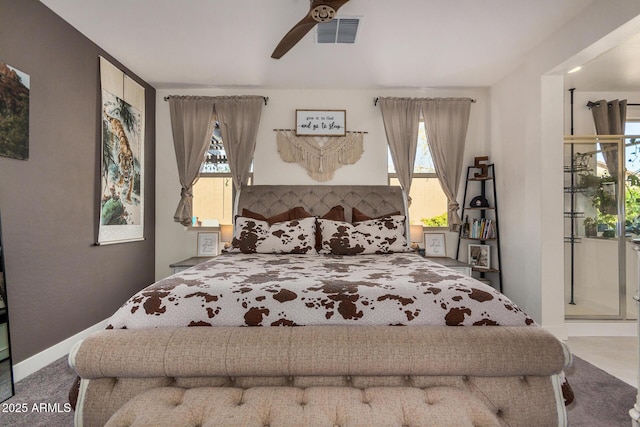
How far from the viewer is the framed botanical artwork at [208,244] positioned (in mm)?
4531

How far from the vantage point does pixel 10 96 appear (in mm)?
2480

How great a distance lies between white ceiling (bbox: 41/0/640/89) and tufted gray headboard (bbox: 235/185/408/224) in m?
1.26

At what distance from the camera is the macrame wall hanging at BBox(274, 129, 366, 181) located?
466cm

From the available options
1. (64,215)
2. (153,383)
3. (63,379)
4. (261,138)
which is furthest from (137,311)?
(261,138)

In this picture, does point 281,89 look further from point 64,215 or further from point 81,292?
point 81,292

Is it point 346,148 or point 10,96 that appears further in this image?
point 346,148

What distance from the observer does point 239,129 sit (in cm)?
454

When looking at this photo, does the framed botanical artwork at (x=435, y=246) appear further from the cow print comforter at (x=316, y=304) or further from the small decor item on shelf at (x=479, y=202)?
the cow print comforter at (x=316, y=304)

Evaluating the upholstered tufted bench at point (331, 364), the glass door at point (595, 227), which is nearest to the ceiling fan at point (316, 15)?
the upholstered tufted bench at point (331, 364)

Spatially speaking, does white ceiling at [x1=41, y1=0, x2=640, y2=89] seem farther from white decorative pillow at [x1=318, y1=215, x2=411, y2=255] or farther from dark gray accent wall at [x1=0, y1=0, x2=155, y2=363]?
white decorative pillow at [x1=318, y1=215, x2=411, y2=255]

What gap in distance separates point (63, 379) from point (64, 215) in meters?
1.26

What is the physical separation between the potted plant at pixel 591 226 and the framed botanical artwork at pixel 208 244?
400 centimetres

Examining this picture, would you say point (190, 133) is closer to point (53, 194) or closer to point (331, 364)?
point (53, 194)

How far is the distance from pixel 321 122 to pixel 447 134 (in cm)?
155
